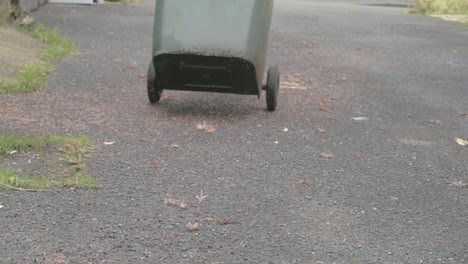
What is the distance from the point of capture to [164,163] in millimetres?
4930

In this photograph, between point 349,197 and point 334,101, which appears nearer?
point 349,197

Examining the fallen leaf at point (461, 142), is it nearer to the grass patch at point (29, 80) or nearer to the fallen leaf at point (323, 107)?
the fallen leaf at point (323, 107)

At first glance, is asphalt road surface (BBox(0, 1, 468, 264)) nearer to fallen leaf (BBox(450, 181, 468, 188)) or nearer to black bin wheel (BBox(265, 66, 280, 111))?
fallen leaf (BBox(450, 181, 468, 188))

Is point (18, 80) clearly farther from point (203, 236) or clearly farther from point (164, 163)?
point (203, 236)

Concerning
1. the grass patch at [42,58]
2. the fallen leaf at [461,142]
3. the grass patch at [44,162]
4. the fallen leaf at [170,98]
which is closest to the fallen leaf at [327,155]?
the fallen leaf at [461,142]

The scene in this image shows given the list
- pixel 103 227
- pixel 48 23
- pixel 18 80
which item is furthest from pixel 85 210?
pixel 48 23

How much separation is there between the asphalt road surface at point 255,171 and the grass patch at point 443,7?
1198 centimetres

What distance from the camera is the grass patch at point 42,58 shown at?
22.8 ft

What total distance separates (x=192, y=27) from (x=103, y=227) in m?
2.57

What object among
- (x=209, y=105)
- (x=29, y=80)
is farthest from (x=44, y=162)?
(x=29, y=80)

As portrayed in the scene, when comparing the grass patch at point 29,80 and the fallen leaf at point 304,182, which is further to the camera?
the grass patch at point 29,80

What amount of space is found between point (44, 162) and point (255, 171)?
152 centimetres

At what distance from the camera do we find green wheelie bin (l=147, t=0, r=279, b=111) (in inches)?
228

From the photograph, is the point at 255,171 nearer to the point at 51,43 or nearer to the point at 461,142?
the point at 461,142
